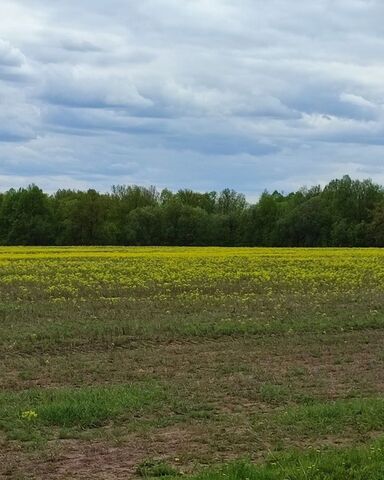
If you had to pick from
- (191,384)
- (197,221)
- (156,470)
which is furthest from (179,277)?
(197,221)

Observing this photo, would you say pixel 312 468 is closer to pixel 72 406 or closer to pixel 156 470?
pixel 156 470

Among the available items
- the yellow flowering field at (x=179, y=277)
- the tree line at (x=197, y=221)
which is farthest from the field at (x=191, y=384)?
the tree line at (x=197, y=221)

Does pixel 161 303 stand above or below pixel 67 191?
below

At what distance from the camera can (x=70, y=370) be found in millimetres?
15484

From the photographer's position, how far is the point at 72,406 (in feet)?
37.9

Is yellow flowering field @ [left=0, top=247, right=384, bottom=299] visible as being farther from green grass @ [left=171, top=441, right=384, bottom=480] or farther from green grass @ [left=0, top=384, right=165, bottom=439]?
green grass @ [left=171, top=441, right=384, bottom=480]

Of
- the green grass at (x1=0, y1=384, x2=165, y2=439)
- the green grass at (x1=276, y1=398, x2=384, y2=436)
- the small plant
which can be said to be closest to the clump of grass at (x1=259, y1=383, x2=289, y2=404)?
the green grass at (x1=276, y1=398, x2=384, y2=436)

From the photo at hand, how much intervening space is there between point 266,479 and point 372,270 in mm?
36325

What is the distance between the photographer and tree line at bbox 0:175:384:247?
118 m

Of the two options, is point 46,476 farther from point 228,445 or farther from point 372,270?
point 372,270

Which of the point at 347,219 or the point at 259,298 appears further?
the point at 347,219

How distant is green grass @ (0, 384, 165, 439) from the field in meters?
0.03

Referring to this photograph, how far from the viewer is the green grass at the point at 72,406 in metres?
10.9

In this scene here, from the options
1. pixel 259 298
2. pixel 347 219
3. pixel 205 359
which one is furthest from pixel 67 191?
pixel 205 359
